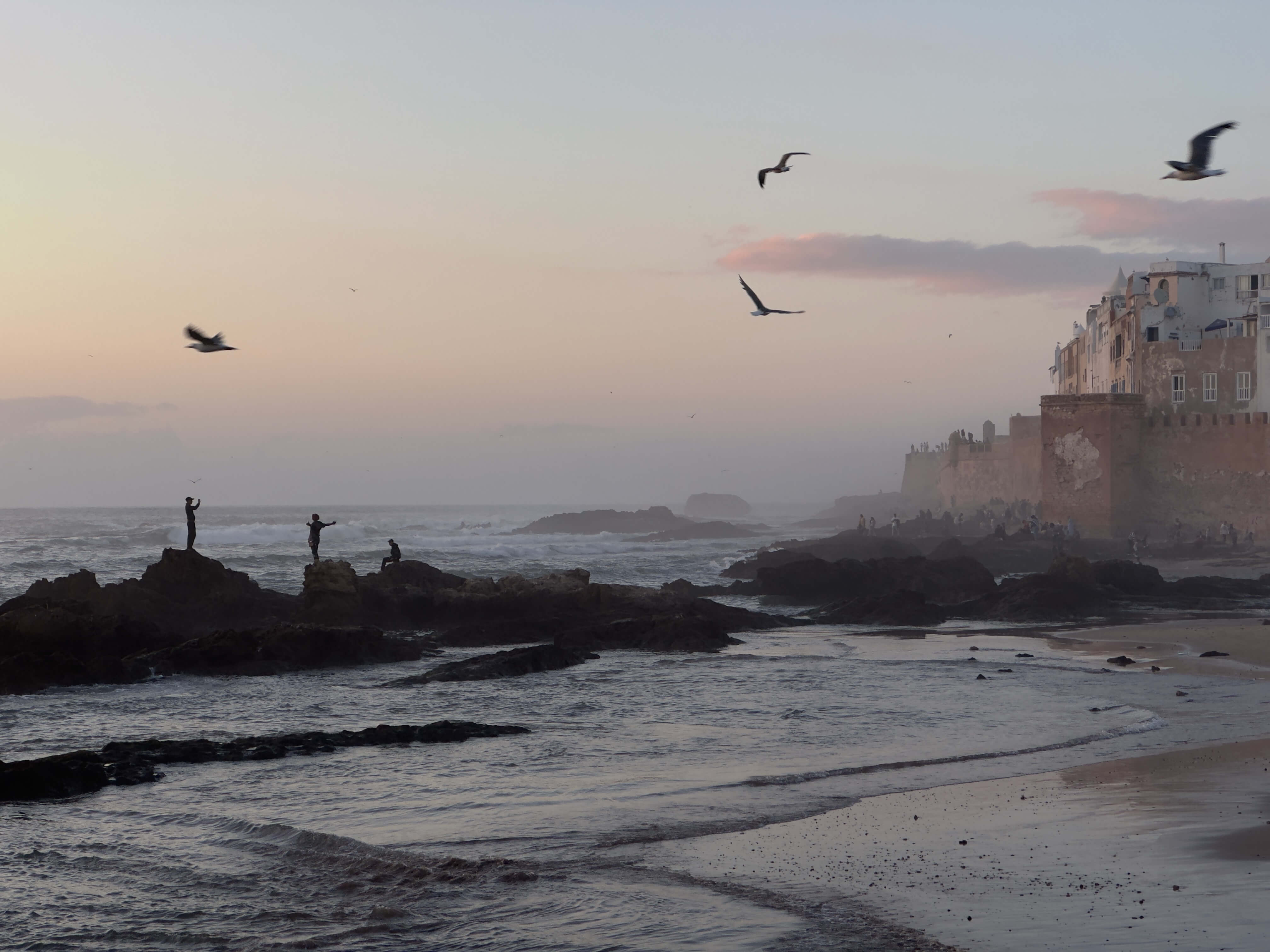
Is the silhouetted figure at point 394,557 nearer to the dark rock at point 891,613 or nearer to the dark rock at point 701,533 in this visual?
the dark rock at point 891,613

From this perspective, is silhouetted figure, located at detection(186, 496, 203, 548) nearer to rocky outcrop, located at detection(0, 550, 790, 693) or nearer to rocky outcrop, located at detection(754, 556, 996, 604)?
rocky outcrop, located at detection(0, 550, 790, 693)

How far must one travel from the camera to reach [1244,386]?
50094 millimetres

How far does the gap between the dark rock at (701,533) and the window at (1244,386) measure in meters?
36.1

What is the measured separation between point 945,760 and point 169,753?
7.77 meters

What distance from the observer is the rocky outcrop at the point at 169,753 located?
34.5 feet

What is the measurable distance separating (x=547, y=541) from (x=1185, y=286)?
3939 centimetres

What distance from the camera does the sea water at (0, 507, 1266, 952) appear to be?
7.20 meters

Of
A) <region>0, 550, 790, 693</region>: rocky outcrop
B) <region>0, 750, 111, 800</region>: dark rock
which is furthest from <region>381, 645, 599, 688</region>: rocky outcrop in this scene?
<region>0, 750, 111, 800</region>: dark rock

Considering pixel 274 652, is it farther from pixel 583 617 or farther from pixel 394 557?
pixel 394 557

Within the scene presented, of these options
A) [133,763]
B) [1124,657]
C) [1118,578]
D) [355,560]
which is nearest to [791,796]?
[133,763]

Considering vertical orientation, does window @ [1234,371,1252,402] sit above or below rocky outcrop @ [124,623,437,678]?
above

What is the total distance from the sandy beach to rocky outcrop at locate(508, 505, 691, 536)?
87.6 m

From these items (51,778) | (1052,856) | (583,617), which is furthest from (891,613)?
(51,778)

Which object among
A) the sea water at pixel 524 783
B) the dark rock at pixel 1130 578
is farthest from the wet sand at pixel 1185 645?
the dark rock at pixel 1130 578
